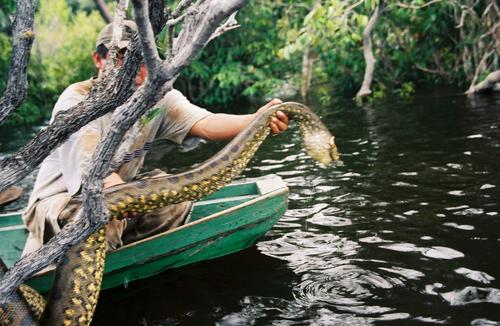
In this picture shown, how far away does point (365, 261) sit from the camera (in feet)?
15.6

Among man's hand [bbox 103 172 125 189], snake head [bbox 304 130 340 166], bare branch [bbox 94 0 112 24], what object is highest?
bare branch [bbox 94 0 112 24]

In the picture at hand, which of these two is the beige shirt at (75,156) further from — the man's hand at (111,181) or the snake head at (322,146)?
the snake head at (322,146)

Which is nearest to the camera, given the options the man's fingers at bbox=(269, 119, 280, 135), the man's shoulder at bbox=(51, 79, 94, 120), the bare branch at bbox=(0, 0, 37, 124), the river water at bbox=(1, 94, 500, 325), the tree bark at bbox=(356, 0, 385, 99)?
the bare branch at bbox=(0, 0, 37, 124)

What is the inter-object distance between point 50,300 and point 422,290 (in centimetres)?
265

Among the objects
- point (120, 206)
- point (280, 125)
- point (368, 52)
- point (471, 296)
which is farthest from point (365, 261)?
point (368, 52)

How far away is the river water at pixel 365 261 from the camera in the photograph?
157 inches

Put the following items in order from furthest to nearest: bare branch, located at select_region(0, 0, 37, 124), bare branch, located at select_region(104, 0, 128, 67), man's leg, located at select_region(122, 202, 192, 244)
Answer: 1. man's leg, located at select_region(122, 202, 192, 244)
2. bare branch, located at select_region(104, 0, 128, 67)
3. bare branch, located at select_region(0, 0, 37, 124)

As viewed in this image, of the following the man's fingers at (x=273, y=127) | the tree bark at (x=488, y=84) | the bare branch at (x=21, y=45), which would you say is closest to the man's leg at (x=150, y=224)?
the man's fingers at (x=273, y=127)

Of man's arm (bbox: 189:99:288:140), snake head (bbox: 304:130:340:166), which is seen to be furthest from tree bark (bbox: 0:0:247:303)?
snake head (bbox: 304:130:340:166)

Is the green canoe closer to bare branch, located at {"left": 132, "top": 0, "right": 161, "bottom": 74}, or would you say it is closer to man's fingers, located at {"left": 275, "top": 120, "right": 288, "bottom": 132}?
man's fingers, located at {"left": 275, "top": 120, "right": 288, "bottom": 132}

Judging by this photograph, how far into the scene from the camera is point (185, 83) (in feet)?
74.0

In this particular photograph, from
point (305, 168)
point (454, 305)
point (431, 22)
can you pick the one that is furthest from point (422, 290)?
point (431, 22)

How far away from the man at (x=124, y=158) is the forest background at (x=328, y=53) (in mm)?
6372

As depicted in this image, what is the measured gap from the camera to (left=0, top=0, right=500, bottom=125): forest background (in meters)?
13.3
